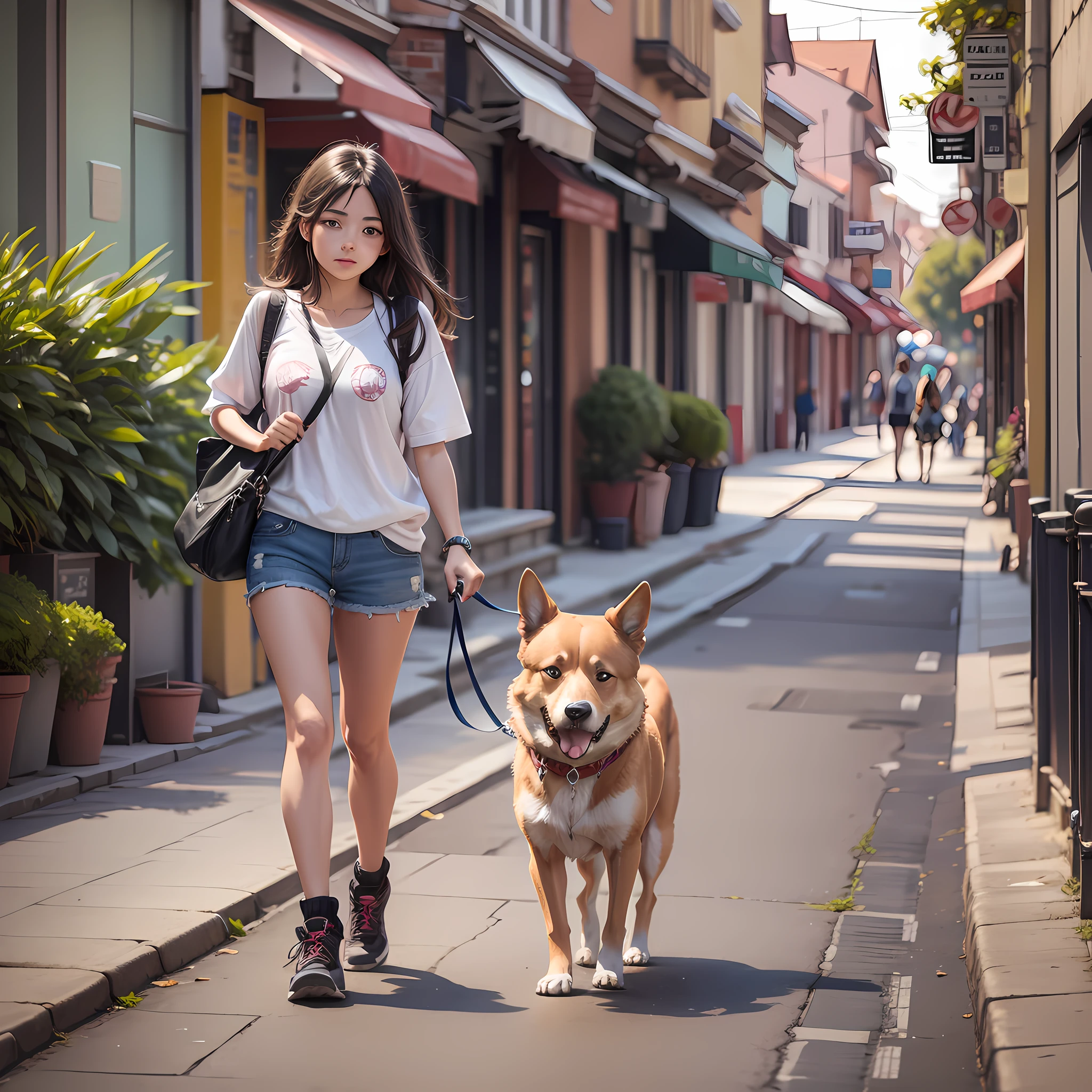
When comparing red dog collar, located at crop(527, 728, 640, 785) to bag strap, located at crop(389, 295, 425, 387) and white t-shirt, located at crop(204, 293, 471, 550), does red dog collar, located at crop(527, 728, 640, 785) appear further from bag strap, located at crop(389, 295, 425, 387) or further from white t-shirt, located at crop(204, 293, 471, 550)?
bag strap, located at crop(389, 295, 425, 387)

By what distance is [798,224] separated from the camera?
142 ft

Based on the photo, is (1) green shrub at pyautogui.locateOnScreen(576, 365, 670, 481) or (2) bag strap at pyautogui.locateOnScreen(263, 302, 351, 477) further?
(1) green shrub at pyautogui.locateOnScreen(576, 365, 670, 481)

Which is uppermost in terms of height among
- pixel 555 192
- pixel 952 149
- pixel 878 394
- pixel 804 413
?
pixel 952 149

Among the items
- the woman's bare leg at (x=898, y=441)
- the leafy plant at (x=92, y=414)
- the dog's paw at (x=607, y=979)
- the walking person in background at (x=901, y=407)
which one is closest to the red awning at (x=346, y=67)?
the leafy plant at (x=92, y=414)

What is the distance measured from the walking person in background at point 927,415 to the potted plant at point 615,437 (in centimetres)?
1003

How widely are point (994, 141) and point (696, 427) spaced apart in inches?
221

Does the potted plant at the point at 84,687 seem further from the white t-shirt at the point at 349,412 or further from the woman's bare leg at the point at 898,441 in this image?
the woman's bare leg at the point at 898,441

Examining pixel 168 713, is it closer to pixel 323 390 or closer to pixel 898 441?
pixel 323 390

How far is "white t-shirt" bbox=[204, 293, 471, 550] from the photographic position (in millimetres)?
4469

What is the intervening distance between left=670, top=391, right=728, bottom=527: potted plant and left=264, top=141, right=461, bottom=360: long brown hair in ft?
46.4

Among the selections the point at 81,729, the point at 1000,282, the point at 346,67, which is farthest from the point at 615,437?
the point at 81,729

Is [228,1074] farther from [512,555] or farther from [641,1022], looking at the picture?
[512,555]

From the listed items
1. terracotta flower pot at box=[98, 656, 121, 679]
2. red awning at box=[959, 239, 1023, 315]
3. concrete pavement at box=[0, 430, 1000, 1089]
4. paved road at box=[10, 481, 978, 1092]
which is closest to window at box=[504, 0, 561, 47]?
red awning at box=[959, 239, 1023, 315]

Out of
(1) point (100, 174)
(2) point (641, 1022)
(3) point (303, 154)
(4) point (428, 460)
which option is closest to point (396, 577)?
(4) point (428, 460)
